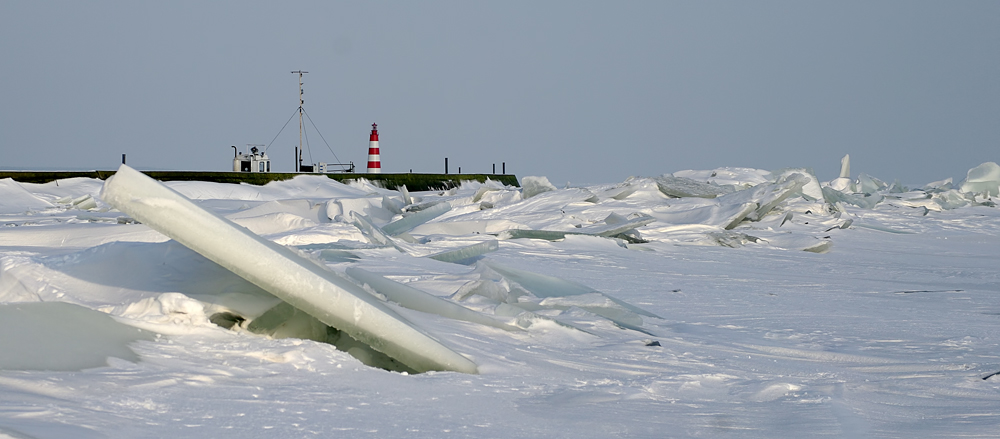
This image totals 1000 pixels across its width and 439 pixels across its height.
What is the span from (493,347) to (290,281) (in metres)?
0.68

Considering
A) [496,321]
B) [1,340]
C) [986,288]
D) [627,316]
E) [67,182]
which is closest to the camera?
[1,340]

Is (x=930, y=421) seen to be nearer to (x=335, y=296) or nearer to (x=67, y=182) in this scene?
(x=335, y=296)

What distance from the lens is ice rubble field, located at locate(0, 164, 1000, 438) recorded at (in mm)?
1708

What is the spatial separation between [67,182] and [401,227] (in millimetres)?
6462

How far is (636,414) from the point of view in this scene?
1924mm

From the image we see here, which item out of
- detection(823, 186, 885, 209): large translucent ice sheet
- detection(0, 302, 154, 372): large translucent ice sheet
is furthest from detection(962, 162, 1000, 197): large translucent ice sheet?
detection(0, 302, 154, 372): large translucent ice sheet

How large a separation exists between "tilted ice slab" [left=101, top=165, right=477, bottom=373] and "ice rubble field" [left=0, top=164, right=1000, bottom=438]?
0.08 meters

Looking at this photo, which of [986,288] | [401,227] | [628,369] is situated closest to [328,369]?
[628,369]

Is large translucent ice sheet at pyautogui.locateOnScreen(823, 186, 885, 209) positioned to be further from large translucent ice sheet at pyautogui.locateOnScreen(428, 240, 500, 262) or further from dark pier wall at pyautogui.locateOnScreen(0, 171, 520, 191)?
dark pier wall at pyautogui.locateOnScreen(0, 171, 520, 191)

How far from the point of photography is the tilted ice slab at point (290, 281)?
206 centimetres

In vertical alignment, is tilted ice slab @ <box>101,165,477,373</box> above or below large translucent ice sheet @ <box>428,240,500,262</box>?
above

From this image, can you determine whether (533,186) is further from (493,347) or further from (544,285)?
(493,347)

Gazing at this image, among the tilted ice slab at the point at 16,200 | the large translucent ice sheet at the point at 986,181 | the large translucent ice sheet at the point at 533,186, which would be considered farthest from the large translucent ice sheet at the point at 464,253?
the large translucent ice sheet at the point at 986,181

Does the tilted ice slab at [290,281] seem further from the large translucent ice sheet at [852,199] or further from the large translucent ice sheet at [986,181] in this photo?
the large translucent ice sheet at [986,181]
